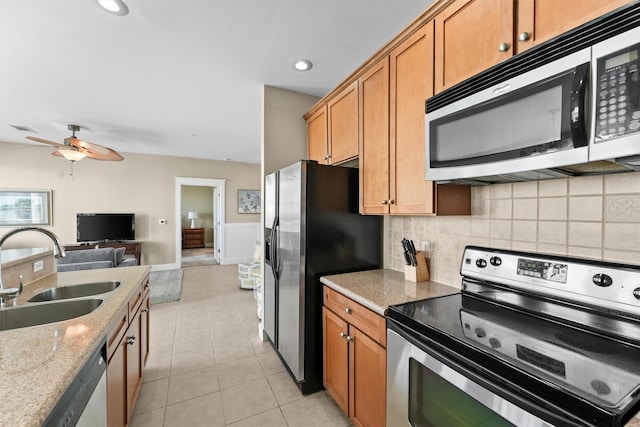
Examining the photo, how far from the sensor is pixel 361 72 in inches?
80.0

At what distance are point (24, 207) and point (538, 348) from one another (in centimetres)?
779

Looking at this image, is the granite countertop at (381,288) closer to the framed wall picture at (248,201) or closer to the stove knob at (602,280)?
the stove knob at (602,280)

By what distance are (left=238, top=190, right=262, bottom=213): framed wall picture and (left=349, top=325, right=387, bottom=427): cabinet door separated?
6.05m

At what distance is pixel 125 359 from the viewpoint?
1.56 meters

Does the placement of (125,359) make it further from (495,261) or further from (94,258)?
(94,258)

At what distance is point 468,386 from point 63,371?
4.23ft

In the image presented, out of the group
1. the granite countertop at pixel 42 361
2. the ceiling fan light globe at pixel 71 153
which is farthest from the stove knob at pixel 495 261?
the ceiling fan light globe at pixel 71 153

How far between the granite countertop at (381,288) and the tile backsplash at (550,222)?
176 mm

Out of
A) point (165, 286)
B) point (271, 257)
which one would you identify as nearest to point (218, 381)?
point (271, 257)

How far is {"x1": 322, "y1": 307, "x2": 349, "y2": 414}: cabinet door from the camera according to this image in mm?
1716

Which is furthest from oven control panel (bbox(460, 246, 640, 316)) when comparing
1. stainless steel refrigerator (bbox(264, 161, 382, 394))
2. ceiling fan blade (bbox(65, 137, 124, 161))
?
ceiling fan blade (bbox(65, 137, 124, 161))

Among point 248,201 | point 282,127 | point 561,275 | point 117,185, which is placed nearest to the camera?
point 561,275

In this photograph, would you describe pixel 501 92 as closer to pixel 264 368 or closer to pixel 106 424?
pixel 106 424

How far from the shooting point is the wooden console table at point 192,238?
373 inches
